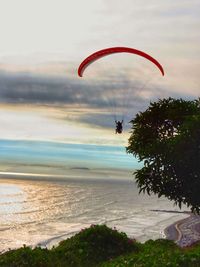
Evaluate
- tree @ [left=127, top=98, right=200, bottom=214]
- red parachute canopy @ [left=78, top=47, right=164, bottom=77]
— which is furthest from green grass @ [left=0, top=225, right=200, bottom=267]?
red parachute canopy @ [left=78, top=47, right=164, bottom=77]

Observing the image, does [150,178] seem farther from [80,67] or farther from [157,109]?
[80,67]

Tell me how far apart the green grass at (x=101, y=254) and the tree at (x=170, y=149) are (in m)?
3.89

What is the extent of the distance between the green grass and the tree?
153 inches

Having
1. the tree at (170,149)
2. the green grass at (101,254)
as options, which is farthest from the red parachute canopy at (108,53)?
the green grass at (101,254)

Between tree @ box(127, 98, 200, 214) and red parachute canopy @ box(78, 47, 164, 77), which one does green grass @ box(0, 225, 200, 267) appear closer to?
tree @ box(127, 98, 200, 214)

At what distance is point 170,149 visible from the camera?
3002cm

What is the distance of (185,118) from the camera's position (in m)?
31.1

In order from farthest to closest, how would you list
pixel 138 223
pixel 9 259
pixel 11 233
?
pixel 138 223, pixel 11 233, pixel 9 259

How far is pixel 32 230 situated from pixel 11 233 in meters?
5.48

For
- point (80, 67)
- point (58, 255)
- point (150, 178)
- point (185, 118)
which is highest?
point (80, 67)

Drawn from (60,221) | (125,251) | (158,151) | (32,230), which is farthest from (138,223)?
(158,151)

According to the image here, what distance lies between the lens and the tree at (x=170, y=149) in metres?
29.7

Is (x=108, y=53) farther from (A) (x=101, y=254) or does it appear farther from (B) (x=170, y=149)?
(A) (x=101, y=254)

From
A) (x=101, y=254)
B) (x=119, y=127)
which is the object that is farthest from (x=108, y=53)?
(x=101, y=254)
